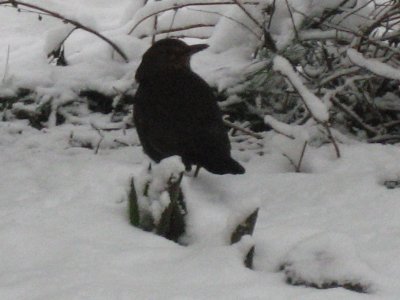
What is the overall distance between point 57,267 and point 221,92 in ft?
5.81

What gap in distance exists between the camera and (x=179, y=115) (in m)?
3.03

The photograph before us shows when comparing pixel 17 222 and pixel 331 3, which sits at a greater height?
pixel 331 3

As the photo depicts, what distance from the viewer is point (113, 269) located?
1.80 meters

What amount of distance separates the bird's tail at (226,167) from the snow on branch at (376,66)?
22.2 inches

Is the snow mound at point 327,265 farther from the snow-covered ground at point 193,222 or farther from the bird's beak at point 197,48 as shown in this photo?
the bird's beak at point 197,48

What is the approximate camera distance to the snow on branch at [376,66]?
2898 millimetres

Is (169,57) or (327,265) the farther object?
(169,57)

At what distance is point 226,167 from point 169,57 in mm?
686

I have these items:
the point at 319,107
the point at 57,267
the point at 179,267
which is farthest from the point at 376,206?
the point at 57,267

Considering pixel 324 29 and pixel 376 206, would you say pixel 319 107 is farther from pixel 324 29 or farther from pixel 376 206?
pixel 324 29

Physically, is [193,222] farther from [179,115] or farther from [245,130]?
[245,130]

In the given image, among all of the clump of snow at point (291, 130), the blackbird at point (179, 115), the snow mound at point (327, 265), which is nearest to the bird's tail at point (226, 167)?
the blackbird at point (179, 115)

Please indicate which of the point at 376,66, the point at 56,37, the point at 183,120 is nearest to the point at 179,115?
the point at 183,120

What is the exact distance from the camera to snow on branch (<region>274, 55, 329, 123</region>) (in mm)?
2785
